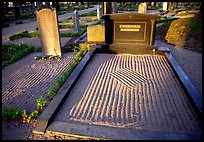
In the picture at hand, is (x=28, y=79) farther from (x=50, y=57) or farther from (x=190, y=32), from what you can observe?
(x=190, y=32)

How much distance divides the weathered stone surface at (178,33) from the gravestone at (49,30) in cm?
639

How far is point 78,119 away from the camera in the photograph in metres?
3.70

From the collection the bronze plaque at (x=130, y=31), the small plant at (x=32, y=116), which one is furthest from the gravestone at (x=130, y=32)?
the small plant at (x=32, y=116)

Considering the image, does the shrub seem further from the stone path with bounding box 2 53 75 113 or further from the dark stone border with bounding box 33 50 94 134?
the dark stone border with bounding box 33 50 94 134

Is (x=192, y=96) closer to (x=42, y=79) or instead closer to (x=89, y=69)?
(x=89, y=69)

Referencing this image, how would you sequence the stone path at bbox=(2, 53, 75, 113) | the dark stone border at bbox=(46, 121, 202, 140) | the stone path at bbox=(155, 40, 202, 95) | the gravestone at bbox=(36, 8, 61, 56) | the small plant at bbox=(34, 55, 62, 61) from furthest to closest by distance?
the small plant at bbox=(34, 55, 62, 61) → the gravestone at bbox=(36, 8, 61, 56) → the stone path at bbox=(155, 40, 202, 95) → the stone path at bbox=(2, 53, 75, 113) → the dark stone border at bbox=(46, 121, 202, 140)

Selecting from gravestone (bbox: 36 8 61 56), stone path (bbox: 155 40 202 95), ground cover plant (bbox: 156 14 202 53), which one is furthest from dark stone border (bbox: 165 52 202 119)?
gravestone (bbox: 36 8 61 56)

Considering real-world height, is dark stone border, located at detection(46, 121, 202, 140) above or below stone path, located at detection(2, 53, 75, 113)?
below

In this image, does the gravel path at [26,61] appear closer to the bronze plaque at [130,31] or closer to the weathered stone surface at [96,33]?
the bronze plaque at [130,31]

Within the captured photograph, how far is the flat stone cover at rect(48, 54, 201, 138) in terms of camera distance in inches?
141

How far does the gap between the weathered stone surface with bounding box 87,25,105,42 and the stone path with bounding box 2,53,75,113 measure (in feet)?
5.15

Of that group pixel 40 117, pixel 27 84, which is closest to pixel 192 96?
pixel 40 117

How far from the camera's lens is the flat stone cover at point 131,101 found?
357cm

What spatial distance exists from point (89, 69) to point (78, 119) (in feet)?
9.08
